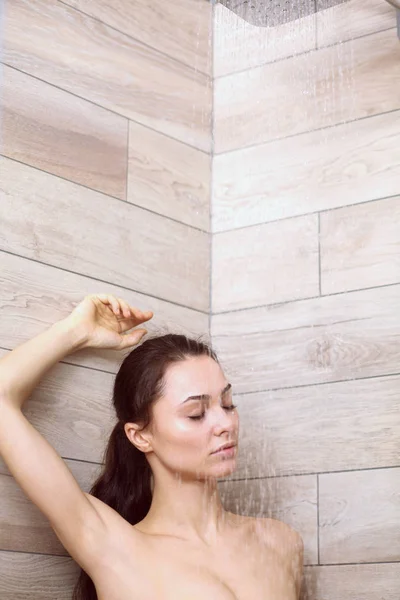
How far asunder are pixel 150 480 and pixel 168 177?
627mm

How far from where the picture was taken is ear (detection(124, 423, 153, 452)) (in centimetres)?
175

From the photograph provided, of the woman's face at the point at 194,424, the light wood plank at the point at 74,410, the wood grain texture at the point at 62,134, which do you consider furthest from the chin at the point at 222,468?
the wood grain texture at the point at 62,134

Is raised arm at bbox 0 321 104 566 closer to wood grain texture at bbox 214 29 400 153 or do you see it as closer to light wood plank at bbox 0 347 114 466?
light wood plank at bbox 0 347 114 466

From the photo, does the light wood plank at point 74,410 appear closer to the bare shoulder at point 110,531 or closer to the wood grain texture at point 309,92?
the bare shoulder at point 110,531

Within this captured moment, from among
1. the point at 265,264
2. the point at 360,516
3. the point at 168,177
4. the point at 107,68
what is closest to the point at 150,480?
the point at 360,516

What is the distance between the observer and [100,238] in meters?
1.91

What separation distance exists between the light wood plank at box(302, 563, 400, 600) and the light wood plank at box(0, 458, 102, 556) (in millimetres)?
456

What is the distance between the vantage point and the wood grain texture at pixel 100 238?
178cm

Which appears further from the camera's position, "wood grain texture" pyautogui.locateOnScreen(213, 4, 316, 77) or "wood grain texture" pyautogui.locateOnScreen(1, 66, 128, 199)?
"wood grain texture" pyautogui.locateOnScreen(213, 4, 316, 77)

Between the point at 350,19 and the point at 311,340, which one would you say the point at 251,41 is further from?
the point at 311,340

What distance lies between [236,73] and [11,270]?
75cm

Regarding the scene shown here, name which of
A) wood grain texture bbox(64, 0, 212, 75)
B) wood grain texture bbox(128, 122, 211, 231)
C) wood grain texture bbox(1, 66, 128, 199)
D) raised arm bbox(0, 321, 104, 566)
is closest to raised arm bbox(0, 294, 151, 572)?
raised arm bbox(0, 321, 104, 566)

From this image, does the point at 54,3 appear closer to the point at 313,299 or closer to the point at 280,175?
the point at 280,175

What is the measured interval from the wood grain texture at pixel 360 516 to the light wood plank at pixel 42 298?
1.53 ft
